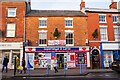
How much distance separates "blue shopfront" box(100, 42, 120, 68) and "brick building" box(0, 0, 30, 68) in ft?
32.1

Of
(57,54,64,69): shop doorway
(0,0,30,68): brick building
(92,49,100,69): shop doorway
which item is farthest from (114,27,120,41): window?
(0,0,30,68): brick building

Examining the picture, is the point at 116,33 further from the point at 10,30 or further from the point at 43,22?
the point at 10,30

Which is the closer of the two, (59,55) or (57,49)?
(57,49)

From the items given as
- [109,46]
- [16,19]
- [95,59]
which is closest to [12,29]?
[16,19]

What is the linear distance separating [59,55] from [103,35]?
6.04 meters

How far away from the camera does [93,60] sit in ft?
87.6

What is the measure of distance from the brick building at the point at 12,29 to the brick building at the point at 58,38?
0.85m

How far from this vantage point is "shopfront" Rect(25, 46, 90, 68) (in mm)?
25844

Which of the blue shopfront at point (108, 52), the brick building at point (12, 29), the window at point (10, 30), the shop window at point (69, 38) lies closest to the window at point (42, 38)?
the brick building at point (12, 29)

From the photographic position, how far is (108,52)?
27.0 m

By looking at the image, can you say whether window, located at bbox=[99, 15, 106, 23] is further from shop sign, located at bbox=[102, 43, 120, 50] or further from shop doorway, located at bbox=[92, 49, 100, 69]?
shop doorway, located at bbox=[92, 49, 100, 69]

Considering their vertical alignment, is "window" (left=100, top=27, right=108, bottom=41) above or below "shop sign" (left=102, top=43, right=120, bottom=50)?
above

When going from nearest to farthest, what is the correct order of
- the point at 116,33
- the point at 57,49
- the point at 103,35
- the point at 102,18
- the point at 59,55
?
the point at 57,49
the point at 59,55
the point at 103,35
the point at 116,33
the point at 102,18

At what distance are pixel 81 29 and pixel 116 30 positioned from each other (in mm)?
4475
